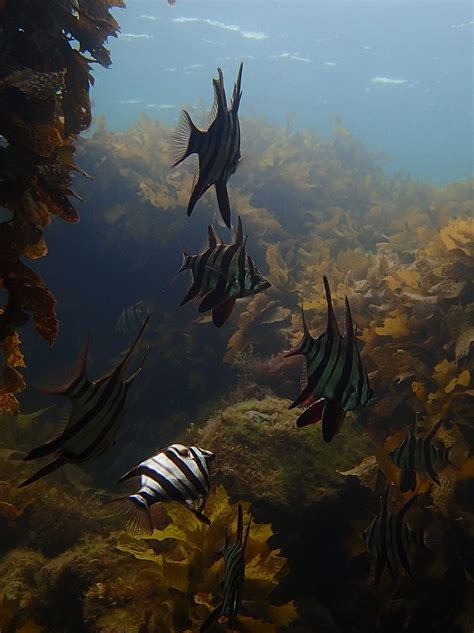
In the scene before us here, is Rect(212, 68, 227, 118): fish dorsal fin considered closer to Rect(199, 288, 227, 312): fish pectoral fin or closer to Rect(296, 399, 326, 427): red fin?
Rect(199, 288, 227, 312): fish pectoral fin

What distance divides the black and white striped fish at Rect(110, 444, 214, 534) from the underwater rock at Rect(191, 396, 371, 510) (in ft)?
5.23

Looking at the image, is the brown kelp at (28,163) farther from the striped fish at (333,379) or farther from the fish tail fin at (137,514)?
the striped fish at (333,379)

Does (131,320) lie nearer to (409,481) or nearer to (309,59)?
(409,481)

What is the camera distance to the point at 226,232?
9148 mm

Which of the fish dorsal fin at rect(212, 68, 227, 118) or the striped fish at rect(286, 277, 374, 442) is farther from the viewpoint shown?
the fish dorsal fin at rect(212, 68, 227, 118)

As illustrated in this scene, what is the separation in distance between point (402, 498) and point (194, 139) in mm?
3403

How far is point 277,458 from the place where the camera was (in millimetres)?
3928

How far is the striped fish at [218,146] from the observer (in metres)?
1.82

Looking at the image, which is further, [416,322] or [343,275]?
[343,275]

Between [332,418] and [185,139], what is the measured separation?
4.52ft

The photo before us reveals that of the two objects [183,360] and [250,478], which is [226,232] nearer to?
[183,360]

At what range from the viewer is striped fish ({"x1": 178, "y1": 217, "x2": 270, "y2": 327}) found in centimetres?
203

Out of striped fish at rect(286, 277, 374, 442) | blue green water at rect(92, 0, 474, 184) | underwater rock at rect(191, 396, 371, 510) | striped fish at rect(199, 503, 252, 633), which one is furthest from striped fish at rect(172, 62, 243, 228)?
blue green water at rect(92, 0, 474, 184)

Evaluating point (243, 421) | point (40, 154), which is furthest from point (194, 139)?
point (243, 421)
